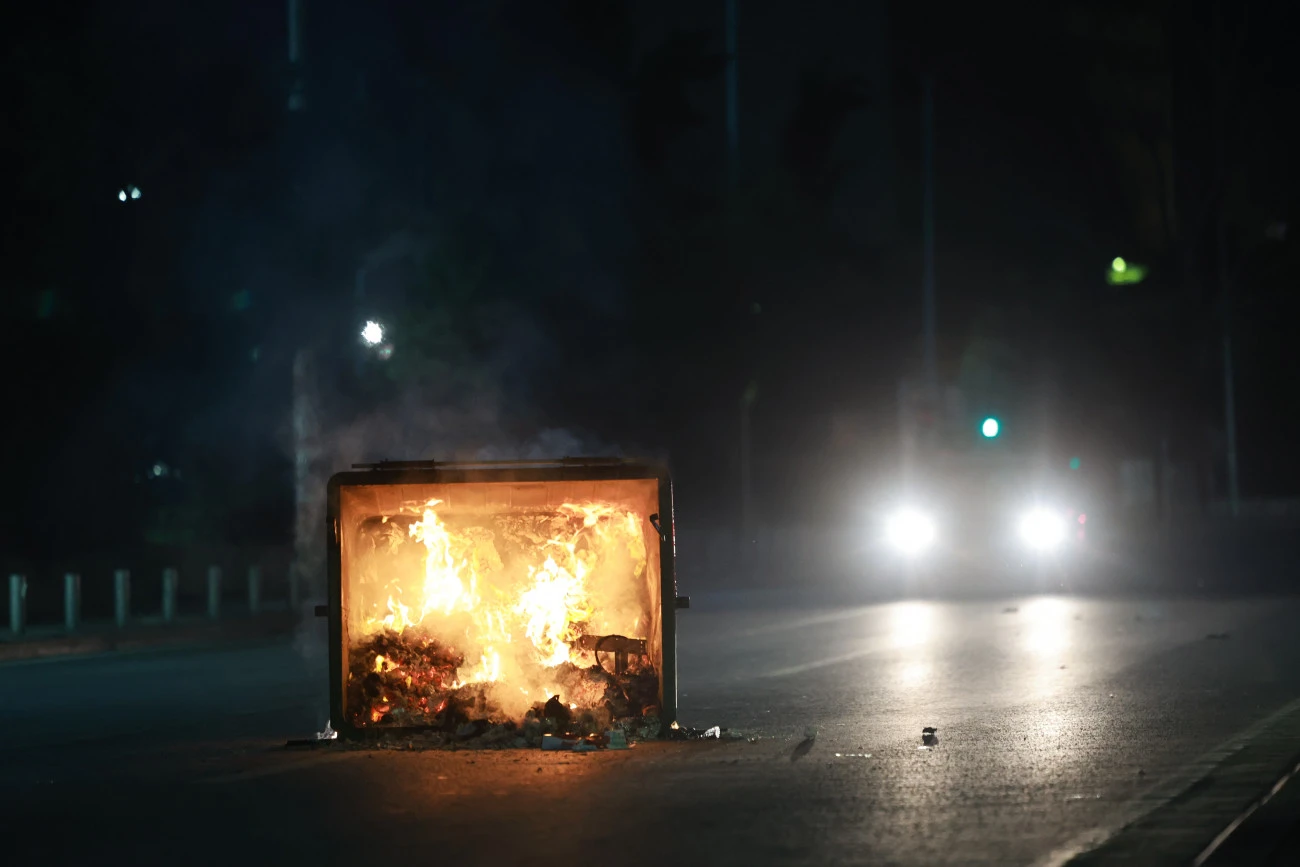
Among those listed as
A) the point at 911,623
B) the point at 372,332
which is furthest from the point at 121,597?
the point at 911,623

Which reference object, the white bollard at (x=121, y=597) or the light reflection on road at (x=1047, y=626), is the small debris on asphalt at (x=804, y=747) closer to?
the light reflection on road at (x=1047, y=626)

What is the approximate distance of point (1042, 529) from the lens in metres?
39.5

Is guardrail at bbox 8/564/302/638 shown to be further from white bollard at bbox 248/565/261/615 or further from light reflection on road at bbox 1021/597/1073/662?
light reflection on road at bbox 1021/597/1073/662

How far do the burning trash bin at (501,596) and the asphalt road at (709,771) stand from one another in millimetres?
718

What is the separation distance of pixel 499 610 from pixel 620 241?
28.2 metres

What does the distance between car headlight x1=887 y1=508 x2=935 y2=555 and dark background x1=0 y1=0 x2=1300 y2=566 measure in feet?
10.5

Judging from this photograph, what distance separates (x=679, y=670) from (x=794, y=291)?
29.5 metres

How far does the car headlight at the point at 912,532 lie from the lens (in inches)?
1545

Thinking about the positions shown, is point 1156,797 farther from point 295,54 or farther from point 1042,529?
point 1042,529

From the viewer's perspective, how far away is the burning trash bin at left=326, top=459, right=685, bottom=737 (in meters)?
11.4

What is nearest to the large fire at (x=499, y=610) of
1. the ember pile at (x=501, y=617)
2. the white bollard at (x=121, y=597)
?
the ember pile at (x=501, y=617)

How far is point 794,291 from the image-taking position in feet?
150

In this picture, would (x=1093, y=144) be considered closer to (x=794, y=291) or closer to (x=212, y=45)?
(x=794, y=291)

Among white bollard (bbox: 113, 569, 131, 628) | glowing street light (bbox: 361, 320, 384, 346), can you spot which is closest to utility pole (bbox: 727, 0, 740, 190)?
glowing street light (bbox: 361, 320, 384, 346)
